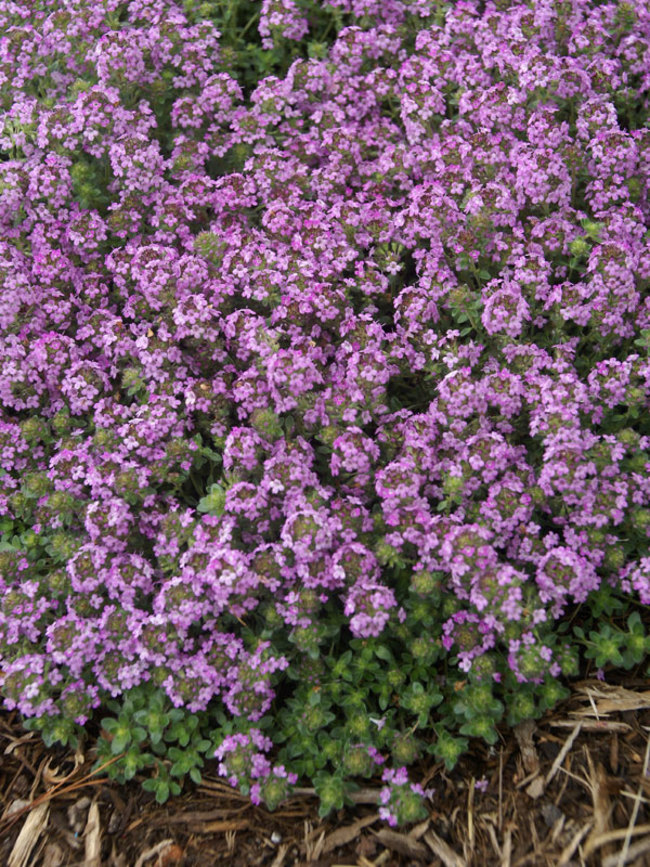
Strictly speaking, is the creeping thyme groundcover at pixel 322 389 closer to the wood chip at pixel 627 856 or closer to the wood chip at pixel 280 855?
the wood chip at pixel 280 855

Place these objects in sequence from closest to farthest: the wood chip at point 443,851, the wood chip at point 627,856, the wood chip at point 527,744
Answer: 1. the wood chip at point 627,856
2. the wood chip at point 443,851
3. the wood chip at point 527,744

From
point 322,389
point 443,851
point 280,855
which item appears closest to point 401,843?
point 443,851

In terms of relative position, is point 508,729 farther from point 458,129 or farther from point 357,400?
point 458,129

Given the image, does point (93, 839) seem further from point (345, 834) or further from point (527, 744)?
point (527, 744)

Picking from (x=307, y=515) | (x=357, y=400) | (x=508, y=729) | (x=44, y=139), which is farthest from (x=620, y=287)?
(x=44, y=139)

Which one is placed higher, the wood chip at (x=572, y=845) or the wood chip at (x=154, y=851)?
the wood chip at (x=572, y=845)

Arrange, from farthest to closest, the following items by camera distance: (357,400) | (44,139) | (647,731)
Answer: (44,139), (357,400), (647,731)

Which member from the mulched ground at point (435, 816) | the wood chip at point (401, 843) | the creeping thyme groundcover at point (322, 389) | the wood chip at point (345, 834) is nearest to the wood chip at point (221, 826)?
the mulched ground at point (435, 816)
